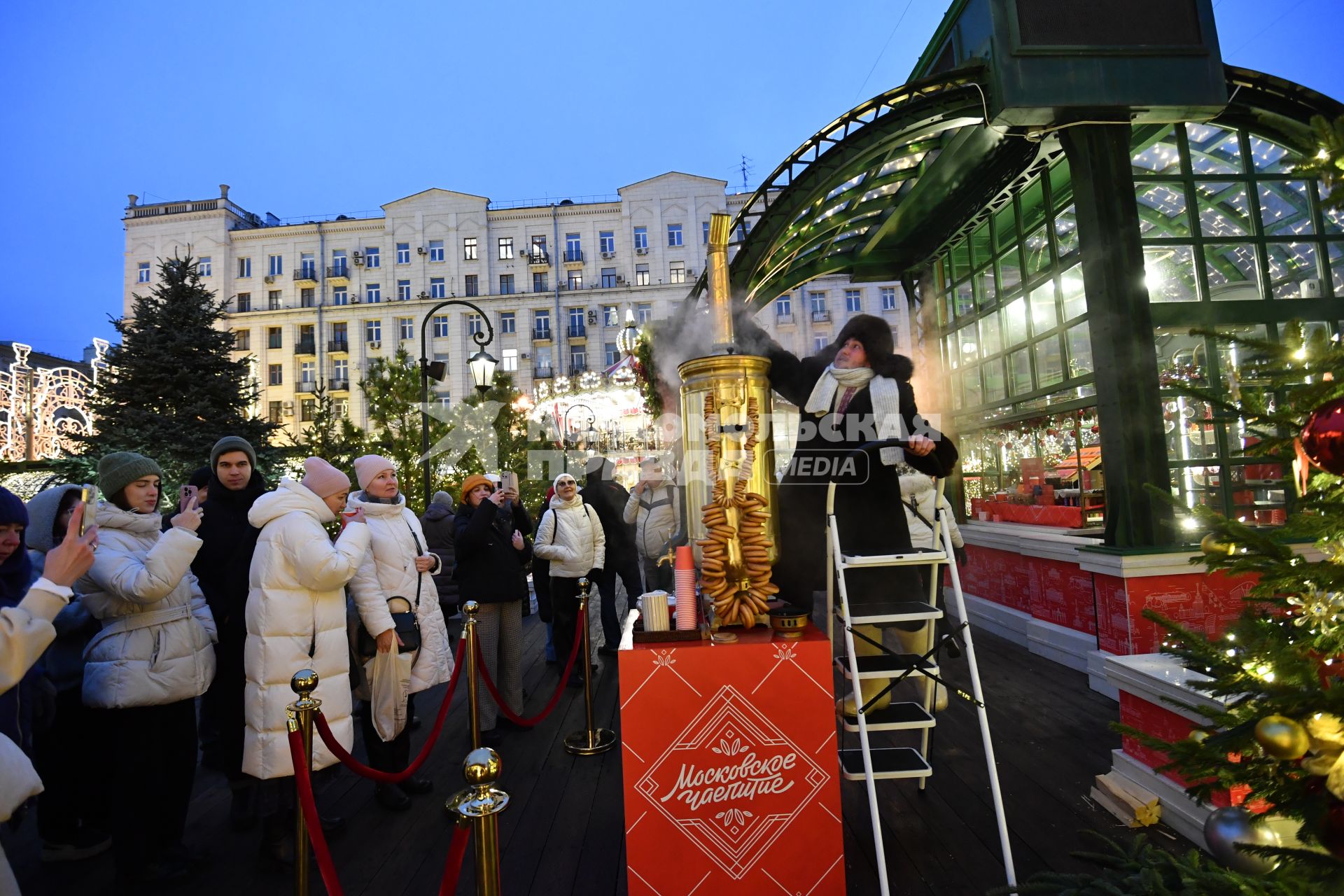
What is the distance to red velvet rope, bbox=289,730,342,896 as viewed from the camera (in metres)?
1.89

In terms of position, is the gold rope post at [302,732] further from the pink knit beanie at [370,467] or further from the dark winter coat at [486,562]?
the dark winter coat at [486,562]

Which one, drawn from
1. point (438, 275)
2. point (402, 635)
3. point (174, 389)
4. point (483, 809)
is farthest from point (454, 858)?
point (438, 275)

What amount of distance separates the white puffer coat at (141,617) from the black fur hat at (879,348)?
336 centimetres

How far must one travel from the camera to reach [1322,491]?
1808 millimetres

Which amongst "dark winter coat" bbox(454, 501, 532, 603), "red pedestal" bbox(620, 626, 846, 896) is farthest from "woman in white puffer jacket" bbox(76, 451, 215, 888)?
"red pedestal" bbox(620, 626, 846, 896)

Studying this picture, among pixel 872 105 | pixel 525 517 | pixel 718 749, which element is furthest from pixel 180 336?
pixel 718 749

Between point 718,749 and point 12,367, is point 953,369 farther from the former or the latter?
point 12,367

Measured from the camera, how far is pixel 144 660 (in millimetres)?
2896

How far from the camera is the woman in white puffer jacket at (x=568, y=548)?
5.69 m

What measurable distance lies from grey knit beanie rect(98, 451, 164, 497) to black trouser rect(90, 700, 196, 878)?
101cm

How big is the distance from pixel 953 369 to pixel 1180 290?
11.1 feet

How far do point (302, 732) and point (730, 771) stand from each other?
1545 mm

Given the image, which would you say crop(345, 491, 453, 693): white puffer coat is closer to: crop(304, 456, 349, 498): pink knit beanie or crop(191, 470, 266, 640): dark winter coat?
crop(304, 456, 349, 498): pink knit beanie

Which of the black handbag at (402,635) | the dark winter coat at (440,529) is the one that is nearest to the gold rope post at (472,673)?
the black handbag at (402,635)
